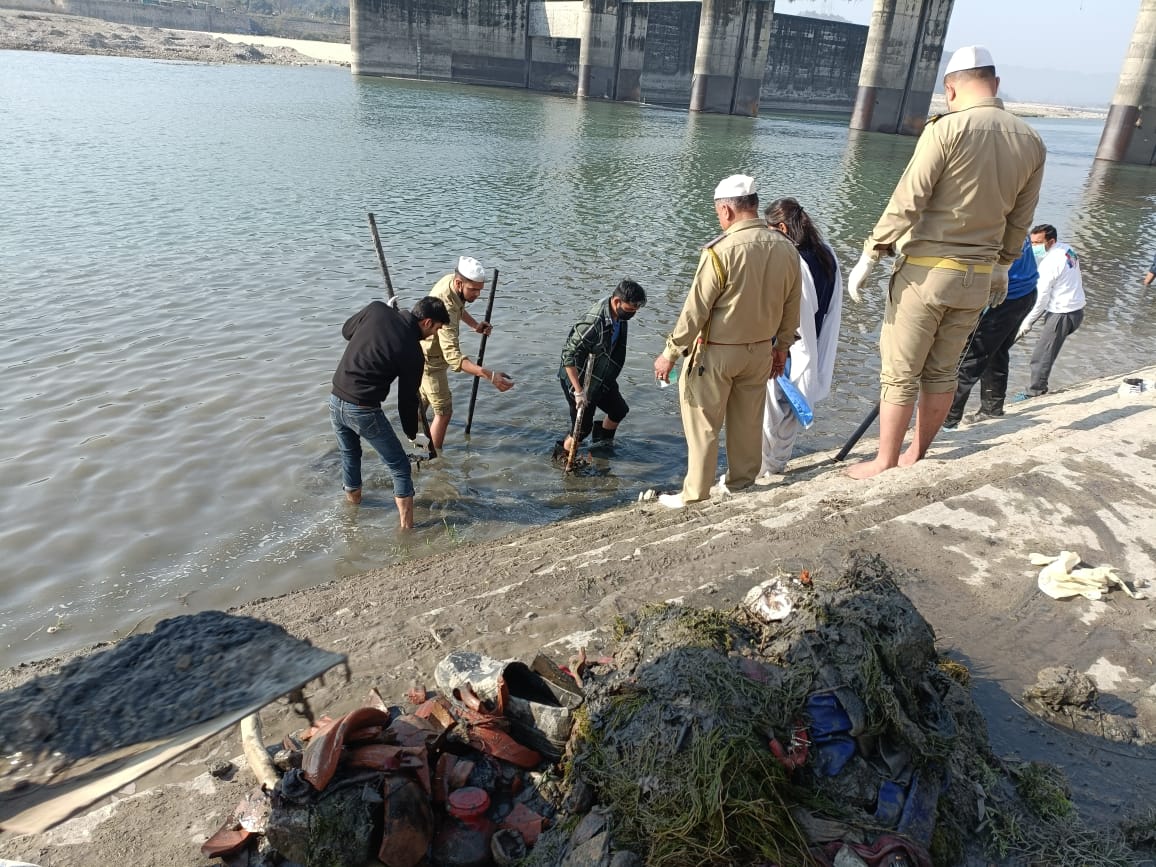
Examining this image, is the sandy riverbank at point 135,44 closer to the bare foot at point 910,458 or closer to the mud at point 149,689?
the bare foot at point 910,458

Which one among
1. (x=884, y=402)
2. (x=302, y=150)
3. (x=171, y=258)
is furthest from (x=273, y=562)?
(x=302, y=150)

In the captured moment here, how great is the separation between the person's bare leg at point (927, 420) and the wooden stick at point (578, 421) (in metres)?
2.77

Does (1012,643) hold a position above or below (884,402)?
below

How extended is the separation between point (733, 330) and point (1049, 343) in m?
5.96

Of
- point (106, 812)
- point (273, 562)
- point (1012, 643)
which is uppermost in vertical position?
point (1012, 643)

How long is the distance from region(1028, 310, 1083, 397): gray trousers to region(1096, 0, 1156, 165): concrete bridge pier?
37.8 meters

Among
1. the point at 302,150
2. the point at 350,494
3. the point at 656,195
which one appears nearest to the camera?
the point at 350,494

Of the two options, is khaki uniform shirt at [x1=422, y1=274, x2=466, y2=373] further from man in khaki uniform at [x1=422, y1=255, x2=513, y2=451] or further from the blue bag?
the blue bag

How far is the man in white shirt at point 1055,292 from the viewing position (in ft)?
26.4

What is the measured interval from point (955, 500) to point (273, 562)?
5.01 meters

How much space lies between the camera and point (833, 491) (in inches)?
209

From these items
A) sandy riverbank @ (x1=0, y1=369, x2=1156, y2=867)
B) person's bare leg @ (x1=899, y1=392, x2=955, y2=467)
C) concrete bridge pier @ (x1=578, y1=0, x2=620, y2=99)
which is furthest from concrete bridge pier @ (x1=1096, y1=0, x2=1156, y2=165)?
person's bare leg @ (x1=899, y1=392, x2=955, y2=467)

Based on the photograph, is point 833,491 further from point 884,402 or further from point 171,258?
point 171,258

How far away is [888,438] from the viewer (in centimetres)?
540
